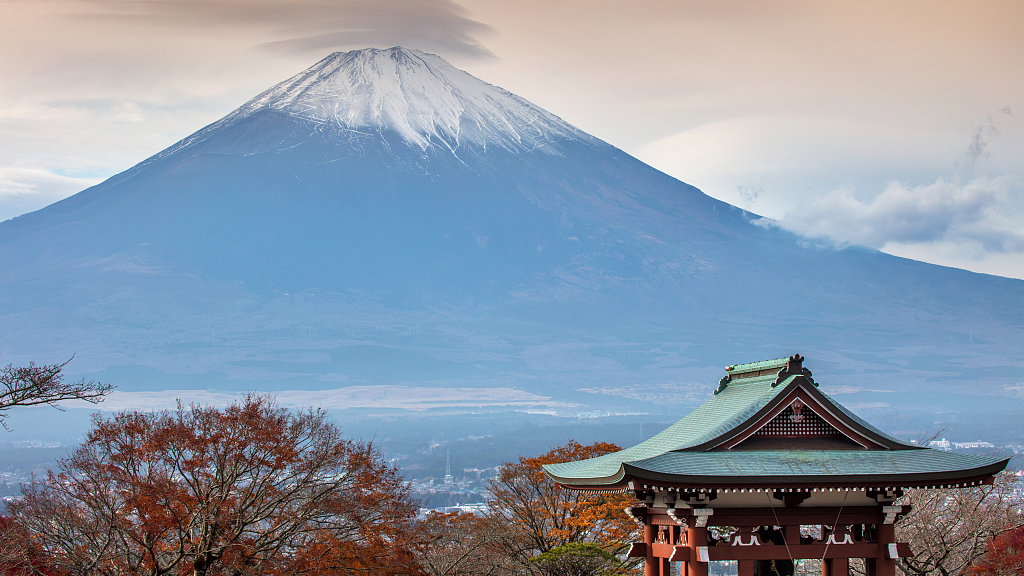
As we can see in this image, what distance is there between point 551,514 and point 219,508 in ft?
41.1

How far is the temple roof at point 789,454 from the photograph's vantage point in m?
16.4

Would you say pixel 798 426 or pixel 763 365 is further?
pixel 763 365

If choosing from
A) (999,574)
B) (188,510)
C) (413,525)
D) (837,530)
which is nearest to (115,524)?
(188,510)

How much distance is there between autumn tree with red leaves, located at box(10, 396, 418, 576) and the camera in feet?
76.1

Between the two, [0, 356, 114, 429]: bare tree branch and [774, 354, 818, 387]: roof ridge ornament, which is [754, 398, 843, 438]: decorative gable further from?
[0, 356, 114, 429]: bare tree branch

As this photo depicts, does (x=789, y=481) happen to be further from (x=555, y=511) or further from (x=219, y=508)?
(x=555, y=511)

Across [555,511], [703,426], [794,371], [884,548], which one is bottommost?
[555,511]

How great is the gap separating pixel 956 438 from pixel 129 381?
148 meters

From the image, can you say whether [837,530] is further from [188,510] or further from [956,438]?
[956,438]

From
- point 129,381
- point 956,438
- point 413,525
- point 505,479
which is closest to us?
point 413,525

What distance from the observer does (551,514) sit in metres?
32.6

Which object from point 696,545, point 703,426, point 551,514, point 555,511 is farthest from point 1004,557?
point 551,514

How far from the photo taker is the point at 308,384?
19850 cm

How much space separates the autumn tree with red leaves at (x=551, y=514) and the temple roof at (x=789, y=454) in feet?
40.5
